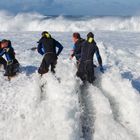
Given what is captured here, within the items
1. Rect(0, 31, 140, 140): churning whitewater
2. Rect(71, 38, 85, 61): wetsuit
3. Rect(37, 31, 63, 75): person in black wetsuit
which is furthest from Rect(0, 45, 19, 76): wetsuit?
Rect(71, 38, 85, 61): wetsuit

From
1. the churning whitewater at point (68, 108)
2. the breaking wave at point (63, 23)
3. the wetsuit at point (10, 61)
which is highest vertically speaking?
the wetsuit at point (10, 61)

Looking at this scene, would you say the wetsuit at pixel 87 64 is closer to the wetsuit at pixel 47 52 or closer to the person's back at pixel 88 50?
the person's back at pixel 88 50

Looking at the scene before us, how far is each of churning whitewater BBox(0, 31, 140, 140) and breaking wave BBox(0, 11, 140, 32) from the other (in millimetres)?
36470

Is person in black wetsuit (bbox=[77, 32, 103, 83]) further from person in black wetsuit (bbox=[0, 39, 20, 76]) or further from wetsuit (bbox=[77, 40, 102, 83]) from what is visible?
person in black wetsuit (bbox=[0, 39, 20, 76])

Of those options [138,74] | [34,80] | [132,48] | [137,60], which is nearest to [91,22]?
[132,48]

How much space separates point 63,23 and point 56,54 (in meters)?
38.6

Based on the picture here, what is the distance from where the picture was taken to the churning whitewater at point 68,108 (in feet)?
34.7

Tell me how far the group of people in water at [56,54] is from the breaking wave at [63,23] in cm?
3499

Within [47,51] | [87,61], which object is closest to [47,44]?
[47,51]

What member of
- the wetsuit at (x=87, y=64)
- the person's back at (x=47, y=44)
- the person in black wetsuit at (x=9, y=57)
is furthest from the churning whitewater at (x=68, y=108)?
the person's back at (x=47, y=44)

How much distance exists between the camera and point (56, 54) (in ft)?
46.0

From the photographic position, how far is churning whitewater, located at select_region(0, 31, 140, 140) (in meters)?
10.6

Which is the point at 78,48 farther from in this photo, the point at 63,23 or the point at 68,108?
the point at 63,23

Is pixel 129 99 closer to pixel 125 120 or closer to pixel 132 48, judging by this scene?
pixel 125 120
